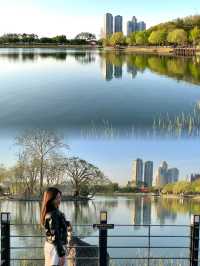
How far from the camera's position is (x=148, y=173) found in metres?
14.6

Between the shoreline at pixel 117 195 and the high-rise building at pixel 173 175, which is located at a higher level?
the high-rise building at pixel 173 175

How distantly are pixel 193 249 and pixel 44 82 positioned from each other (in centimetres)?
2691

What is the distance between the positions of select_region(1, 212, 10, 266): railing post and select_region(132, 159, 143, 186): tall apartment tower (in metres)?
9.70

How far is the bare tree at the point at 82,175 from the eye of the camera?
14164 millimetres

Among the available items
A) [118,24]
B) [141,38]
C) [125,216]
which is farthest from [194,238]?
[118,24]

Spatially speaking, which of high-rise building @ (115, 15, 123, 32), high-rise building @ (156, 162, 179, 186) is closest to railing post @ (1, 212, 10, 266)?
high-rise building @ (156, 162, 179, 186)

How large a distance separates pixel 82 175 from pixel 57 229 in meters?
10.5

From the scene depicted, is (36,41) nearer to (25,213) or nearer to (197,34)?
(197,34)

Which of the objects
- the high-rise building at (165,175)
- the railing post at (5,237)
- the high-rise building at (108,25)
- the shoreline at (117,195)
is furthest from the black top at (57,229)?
the high-rise building at (108,25)

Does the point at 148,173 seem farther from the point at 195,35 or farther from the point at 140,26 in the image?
the point at 140,26

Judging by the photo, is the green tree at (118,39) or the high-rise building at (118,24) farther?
the high-rise building at (118,24)

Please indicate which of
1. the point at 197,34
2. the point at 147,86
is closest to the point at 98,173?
the point at 147,86

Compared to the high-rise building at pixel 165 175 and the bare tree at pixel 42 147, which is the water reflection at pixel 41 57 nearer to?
the bare tree at pixel 42 147

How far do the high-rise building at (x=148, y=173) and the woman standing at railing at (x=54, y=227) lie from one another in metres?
10.6
